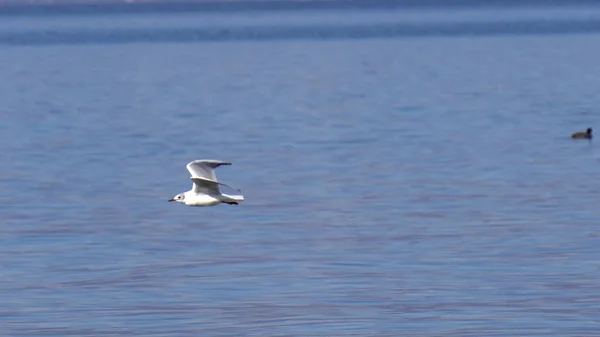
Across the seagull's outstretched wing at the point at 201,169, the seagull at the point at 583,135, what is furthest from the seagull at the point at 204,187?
the seagull at the point at 583,135

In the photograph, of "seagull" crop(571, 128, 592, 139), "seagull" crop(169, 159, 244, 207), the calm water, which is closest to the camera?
the calm water

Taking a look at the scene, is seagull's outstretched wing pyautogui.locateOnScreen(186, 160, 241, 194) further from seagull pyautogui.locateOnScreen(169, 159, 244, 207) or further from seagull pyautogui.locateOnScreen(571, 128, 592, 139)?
seagull pyautogui.locateOnScreen(571, 128, 592, 139)

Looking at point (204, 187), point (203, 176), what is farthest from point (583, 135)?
point (203, 176)

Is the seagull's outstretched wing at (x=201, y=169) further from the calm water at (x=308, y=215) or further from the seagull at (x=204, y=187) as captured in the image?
the calm water at (x=308, y=215)

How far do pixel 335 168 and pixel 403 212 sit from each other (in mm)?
5699

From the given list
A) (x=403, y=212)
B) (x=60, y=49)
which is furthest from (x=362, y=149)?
(x=60, y=49)

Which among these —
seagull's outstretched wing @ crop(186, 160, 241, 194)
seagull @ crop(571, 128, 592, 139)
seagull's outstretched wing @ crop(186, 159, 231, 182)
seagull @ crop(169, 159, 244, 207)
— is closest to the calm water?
seagull @ crop(571, 128, 592, 139)

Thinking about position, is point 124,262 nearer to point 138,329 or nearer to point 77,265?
point 77,265

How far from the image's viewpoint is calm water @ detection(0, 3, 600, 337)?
16.2m

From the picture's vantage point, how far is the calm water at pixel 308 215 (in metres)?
16.2

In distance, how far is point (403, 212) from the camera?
22344 millimetres

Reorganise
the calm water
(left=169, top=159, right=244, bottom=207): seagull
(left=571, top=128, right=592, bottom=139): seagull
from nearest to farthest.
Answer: the calm water
(left=169, top=159, right=244, bottom=207): seagull
(left=571, top=128, right=592, bottom=139): seagull

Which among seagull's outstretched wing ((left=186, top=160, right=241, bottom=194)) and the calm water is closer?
the calm water

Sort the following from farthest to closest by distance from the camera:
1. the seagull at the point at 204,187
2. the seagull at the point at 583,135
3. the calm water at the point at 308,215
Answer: the seagull at the point at 583,135
the seagull at the point at 204,187
the calm water at the point at 308,215
